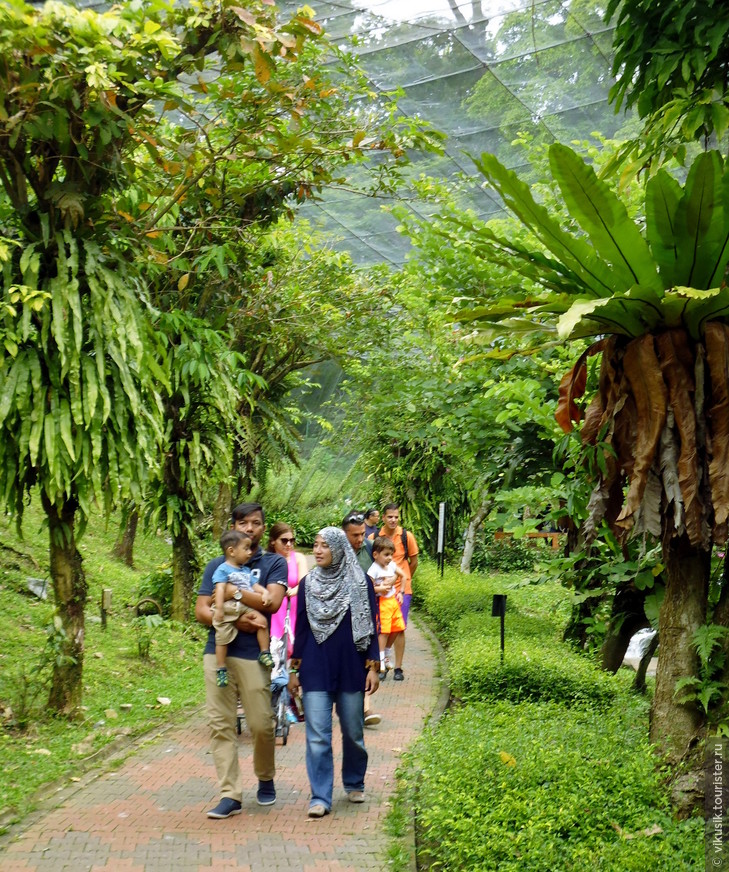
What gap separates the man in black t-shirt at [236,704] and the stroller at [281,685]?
1.72 meters

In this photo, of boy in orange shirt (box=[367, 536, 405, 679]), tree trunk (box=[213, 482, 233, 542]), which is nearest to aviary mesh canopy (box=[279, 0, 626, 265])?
tree trunk (box=[213, 482, 233, 542])

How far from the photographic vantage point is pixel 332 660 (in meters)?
7.12

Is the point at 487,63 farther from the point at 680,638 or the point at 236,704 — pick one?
the point at 680,638

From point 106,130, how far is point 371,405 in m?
13.8

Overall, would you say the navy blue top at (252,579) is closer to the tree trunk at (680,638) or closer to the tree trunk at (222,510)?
the tree trunk at (680,638)

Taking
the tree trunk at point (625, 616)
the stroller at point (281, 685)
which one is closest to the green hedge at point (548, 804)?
the stroller at point (281, 685)

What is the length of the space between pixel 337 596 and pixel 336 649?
364 mm

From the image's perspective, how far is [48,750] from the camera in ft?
26.4

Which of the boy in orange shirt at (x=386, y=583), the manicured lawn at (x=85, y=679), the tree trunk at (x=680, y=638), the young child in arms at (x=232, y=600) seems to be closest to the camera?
the tree trunk at (x=680, y=638)

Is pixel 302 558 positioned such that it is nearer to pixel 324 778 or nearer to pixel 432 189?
pixel 324 778

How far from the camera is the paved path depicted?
19.3ft

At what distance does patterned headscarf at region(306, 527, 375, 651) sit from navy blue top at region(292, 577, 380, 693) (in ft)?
0.15

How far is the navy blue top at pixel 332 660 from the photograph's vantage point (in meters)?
7.08

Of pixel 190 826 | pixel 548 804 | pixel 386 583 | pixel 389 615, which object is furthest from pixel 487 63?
pixel 548 804
